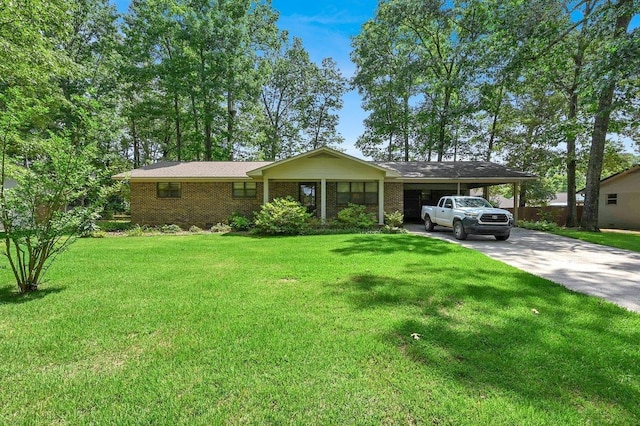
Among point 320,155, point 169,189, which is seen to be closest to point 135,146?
point 169,189

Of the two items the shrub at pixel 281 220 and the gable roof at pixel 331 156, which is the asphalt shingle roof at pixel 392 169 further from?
the shrub at pixel 281 220

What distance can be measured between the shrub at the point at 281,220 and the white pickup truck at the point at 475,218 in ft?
20.9

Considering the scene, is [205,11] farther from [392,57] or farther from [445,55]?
[445,55]

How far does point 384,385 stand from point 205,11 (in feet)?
96.1

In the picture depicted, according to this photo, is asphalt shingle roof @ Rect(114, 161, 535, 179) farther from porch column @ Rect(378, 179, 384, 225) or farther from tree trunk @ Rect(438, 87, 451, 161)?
tree trunk @ Rect(438, 87, 451, 161)

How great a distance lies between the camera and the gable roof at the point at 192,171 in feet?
53.3

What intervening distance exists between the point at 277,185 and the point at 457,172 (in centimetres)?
1041

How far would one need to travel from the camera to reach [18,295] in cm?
511

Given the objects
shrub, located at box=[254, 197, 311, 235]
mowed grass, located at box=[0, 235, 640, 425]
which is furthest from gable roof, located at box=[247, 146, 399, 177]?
mowed grass, located at box=[0, 235, 640, 425]

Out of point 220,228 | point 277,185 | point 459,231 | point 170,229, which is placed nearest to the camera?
point 459,231

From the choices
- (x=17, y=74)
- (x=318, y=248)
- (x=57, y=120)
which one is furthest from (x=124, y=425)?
(x=57, y=120)

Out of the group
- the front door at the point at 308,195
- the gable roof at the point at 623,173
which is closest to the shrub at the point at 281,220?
the front door at the point at 308,195

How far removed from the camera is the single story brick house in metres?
15.6

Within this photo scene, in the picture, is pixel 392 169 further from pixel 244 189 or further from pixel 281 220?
pixel 244 189
